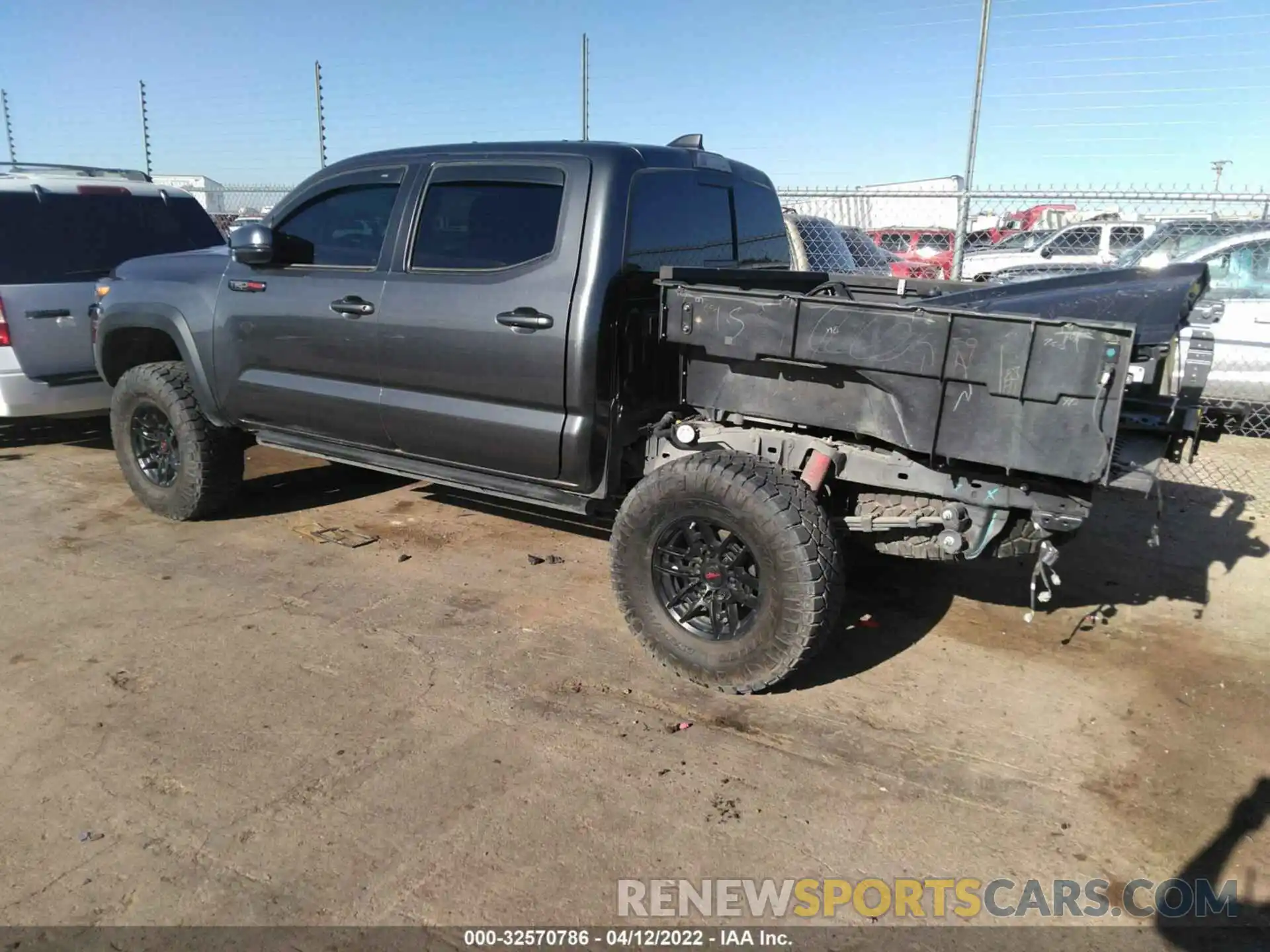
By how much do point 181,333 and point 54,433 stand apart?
3812mm

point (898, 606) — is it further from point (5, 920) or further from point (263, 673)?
point (5, 920)

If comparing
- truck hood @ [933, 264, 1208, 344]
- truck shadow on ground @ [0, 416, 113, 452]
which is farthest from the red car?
truck shadow on ground @ [0, 416, 113, 452]

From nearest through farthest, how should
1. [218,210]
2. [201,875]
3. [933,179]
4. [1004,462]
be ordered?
1. [201,875]
2. [1004,462]
3. [933,179]
4. [218,210]

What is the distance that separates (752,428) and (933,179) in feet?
36.8

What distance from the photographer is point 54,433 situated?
7930 millimetres

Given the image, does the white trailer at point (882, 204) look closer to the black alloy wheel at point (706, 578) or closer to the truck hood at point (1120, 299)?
the truck hood at point (1120, 299)

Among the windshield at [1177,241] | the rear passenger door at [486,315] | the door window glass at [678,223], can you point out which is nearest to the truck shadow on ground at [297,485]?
the rear passenger door at [486,315]

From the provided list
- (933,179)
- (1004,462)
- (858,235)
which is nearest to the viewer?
(1004,462)

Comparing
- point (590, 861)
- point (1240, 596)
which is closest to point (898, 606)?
point (1240, 596)

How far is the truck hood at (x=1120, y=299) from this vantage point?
3055mm

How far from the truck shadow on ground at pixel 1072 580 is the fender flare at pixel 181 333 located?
360cm

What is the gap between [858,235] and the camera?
35.4 feet

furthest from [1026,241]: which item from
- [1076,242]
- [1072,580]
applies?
[1072,580]

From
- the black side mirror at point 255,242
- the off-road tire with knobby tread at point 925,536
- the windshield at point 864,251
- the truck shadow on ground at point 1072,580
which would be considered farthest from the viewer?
the windshield at point 864,251
